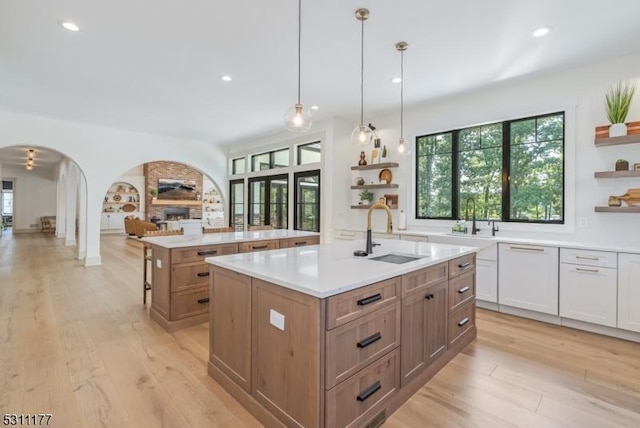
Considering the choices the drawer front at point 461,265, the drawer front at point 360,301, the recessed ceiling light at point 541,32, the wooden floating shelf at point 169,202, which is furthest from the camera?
the wooden floating shelf at point 169,202

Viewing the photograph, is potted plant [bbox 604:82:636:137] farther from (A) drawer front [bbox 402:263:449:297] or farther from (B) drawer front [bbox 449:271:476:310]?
(A) drawer front [bbox 402:263:449:297]

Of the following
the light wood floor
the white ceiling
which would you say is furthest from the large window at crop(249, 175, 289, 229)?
the light wood floor

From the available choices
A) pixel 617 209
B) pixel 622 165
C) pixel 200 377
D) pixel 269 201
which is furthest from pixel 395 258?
pixel 269 201

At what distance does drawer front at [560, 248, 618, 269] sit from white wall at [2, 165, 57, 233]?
17.9m

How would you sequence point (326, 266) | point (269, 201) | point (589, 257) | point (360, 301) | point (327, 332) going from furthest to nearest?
point (269, 201) → point (589, 257) → point (326, 266) → point (360, 301) → point (327, 332)

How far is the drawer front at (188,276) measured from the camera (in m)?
3.20

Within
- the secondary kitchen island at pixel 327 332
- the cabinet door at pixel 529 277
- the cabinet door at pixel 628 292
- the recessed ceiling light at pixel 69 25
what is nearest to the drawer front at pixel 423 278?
the secondary kitchen island at pixel 327 332

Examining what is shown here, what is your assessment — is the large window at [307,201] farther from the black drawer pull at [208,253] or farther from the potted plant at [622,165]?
the potted plant at [622,165]

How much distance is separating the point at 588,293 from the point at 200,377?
3.68 metres

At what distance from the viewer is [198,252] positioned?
3338 millimetres

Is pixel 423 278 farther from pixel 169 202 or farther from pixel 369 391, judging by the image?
pixel 169 202

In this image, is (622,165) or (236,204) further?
(236,204)

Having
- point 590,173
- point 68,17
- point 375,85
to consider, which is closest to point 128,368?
point 68,17

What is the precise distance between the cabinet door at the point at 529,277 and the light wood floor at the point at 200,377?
0.24 m
